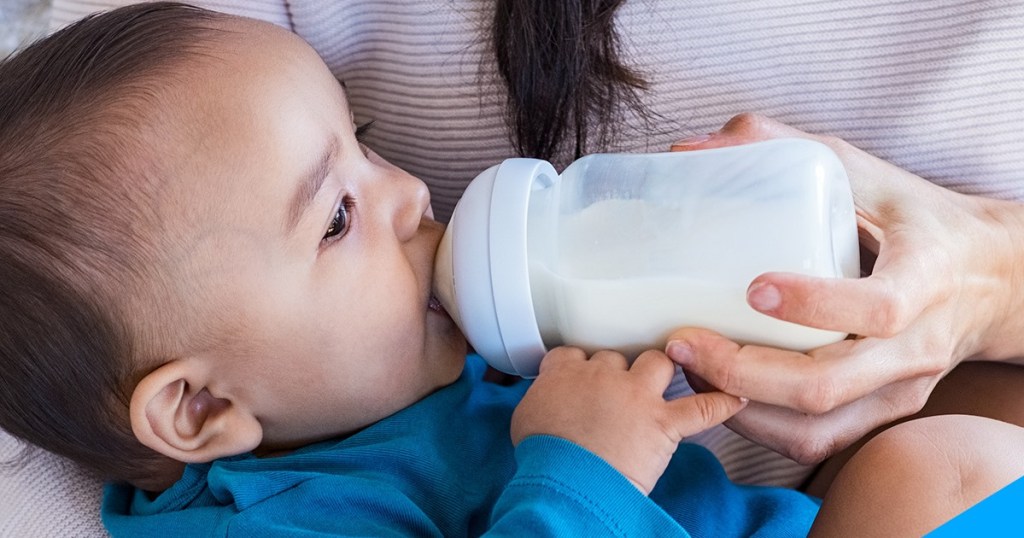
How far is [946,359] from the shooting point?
958 millimetres

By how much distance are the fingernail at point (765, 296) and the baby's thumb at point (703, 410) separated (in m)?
0.14

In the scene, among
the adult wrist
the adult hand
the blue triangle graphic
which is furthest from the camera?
the adult wrist

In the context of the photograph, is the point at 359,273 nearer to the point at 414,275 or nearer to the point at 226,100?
the point at 414,275

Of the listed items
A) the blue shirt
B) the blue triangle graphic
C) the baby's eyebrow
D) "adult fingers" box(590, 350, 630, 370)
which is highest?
the baby's eyebrow

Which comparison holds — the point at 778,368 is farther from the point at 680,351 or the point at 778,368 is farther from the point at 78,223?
the point at 78,223

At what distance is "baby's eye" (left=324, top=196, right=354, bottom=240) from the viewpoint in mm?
950

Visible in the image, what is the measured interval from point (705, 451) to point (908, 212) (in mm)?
369

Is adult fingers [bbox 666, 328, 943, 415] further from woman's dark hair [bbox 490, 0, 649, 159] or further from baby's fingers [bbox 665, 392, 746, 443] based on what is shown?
woman's dark hair [bbox 490, 0, 649, 159]

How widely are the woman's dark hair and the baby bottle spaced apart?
161 mm

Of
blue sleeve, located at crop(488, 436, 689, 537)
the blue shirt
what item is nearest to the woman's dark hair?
the blue shirt

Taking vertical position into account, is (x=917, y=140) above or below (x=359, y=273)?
above

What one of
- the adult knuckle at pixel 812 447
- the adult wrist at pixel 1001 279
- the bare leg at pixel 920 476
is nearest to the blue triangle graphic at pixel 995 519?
the bare leg at pixel 920 476

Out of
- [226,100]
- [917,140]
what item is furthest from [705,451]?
[226,100]

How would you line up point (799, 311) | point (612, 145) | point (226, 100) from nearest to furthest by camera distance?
point (799, 311) → point (226, 100) → point (612, 145)
